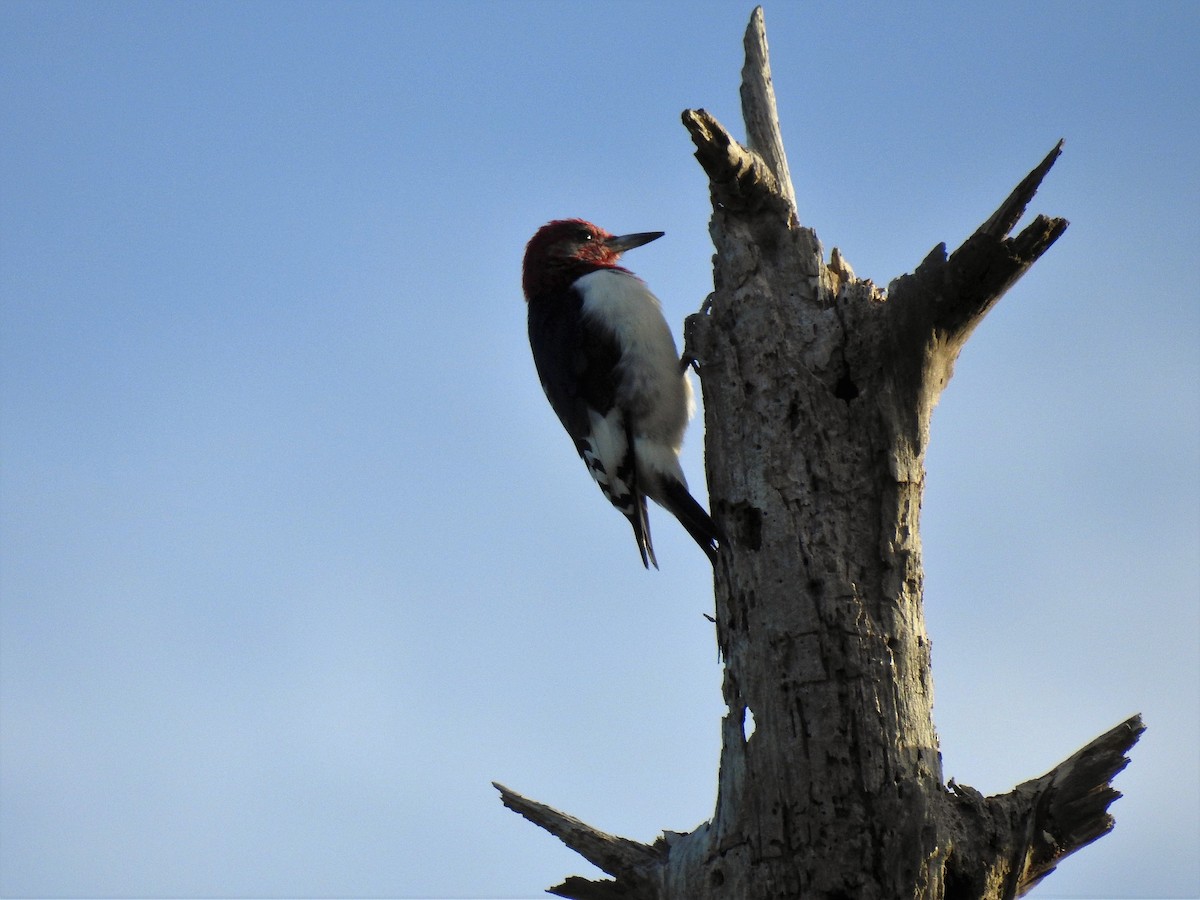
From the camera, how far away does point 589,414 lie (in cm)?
476

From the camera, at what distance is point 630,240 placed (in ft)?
18.2

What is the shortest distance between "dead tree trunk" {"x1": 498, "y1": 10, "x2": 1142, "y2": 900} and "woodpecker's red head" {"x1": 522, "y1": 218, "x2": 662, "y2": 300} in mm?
1679

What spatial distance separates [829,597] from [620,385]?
1740 mm

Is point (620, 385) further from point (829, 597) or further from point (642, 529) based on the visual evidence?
point (829, 597)

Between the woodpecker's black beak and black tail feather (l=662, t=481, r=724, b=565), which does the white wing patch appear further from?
the woodpecker's black beak

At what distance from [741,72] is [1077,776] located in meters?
2.35

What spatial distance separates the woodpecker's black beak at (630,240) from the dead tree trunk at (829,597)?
1.98 metres

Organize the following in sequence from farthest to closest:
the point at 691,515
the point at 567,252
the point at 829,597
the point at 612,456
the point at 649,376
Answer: the point at 567,252 < the point at 612,456 < the point at 649,376 < the point at 691,515 < the point at 829,597

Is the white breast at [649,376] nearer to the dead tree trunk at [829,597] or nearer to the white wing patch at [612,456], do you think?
the white wing patch at [612,456]

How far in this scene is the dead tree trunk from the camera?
2.82 metres

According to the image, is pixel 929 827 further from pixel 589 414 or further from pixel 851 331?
pixel 589 414

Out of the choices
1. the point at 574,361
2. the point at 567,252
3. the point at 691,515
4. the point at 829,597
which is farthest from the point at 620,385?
the point at 829,597

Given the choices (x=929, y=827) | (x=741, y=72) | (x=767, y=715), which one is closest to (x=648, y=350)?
(x=741, y=72)

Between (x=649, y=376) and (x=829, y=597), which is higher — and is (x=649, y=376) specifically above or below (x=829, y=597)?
above
